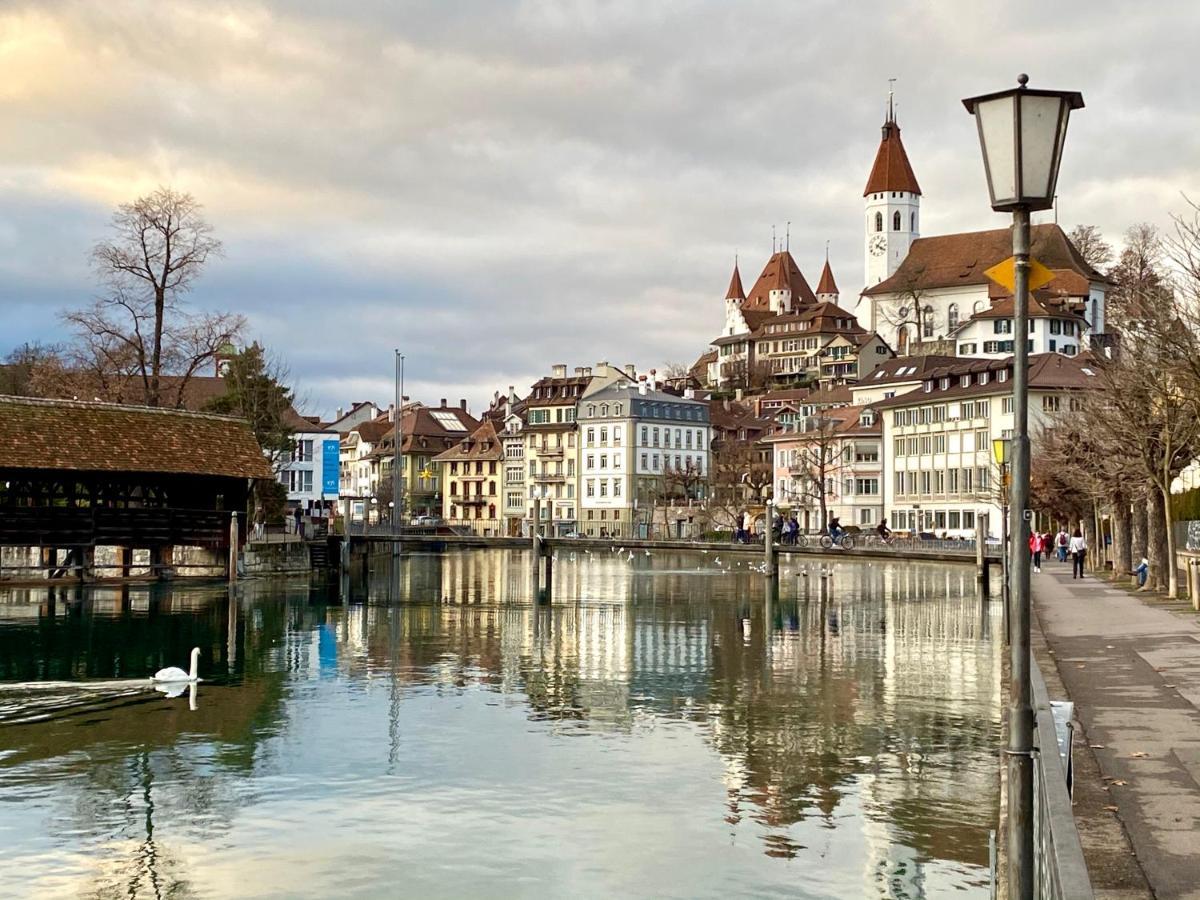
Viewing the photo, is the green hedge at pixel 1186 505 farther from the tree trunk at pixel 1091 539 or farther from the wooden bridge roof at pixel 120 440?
the wooden bridge roof at pixel 120 440

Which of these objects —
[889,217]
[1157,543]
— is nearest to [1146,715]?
[1157,543]

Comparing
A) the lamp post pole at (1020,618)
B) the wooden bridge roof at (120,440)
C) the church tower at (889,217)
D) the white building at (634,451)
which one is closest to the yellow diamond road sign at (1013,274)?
A: the lamp post pole at (1020,618)

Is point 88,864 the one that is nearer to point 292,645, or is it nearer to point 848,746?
point 848,746

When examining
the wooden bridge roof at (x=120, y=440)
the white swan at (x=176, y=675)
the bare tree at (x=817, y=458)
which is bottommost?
the white swan at (x=176, y=675)

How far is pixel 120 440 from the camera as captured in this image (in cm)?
4631

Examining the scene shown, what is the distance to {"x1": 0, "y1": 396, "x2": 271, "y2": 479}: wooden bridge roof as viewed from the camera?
146 feet

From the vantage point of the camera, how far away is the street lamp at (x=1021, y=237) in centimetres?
649

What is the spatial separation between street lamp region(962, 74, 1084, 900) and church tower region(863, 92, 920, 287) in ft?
447

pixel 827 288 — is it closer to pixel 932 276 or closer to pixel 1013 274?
pixel 932 276

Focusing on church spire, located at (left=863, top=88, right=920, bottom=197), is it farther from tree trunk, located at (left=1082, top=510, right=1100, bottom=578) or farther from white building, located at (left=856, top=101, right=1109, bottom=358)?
tree trunk, located at (left=1082, top=510, right=1100, bottom=578)

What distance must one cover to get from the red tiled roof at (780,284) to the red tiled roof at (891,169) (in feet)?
78.7

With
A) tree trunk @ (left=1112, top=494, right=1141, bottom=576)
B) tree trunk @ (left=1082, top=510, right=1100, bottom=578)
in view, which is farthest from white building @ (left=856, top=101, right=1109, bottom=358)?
tree trunk @ (left=1112, top=494, right=1141, bottom=576)

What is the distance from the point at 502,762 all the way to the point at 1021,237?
36.5 ft

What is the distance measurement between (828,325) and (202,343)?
97294 millimetres
